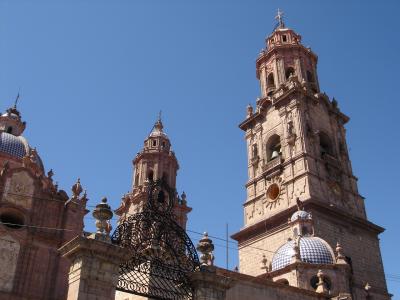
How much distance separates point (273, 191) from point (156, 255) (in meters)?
23.5

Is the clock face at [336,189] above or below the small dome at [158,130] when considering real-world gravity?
below

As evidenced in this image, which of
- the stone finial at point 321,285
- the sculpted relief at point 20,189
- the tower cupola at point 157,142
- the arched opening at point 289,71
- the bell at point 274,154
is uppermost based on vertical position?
the arched opening at point 289,71

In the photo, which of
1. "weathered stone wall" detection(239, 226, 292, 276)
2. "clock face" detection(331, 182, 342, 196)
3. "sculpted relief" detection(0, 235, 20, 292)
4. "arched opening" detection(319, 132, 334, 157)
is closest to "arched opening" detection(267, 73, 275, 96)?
"arched opening" detection(319, 132, 334, 157)

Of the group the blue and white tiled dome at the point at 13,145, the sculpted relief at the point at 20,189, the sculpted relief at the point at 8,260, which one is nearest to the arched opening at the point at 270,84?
the blue and white tiled dome at the point at 13,145

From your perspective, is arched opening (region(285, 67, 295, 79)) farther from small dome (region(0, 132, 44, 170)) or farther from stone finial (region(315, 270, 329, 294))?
small dome (region(0, 132, 44, 170))

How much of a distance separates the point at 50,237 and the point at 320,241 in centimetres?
1615

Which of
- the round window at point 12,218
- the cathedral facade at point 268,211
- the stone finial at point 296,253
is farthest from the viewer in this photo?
the stone finial at point 296,253

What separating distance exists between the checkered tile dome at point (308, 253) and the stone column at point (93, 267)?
16501mm

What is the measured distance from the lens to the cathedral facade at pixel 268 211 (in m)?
23.9

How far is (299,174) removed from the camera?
36312 mm

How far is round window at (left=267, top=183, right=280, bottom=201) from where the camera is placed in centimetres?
3784

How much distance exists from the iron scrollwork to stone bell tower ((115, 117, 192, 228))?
2634 centimetres

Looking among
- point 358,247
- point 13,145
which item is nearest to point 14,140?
point 13,145

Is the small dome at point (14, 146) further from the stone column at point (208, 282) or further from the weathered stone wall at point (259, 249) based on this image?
the stone column at point (208, 282)
